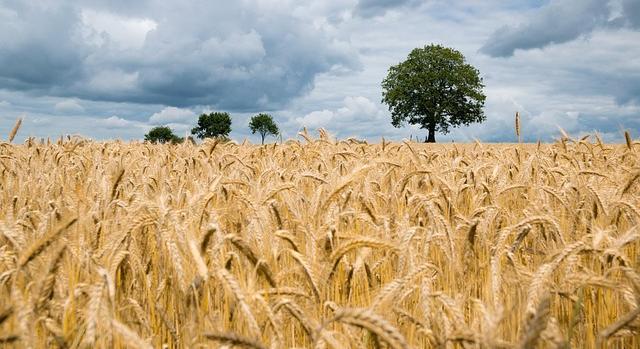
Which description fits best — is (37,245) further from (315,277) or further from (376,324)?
(376,324)

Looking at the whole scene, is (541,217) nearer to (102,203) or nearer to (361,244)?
(361,244)

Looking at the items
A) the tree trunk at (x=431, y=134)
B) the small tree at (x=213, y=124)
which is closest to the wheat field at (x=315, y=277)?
the tree trunk at (x=431, y=134)

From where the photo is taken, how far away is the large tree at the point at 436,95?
53.8 meters

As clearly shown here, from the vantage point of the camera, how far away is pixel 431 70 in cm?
5531

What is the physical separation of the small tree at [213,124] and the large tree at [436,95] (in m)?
29.1

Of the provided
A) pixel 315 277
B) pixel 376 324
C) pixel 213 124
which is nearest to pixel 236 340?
pixel 376 324

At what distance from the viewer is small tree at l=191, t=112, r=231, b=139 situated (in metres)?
75.6

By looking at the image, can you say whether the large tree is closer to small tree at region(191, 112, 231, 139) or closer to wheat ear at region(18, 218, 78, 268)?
small tree at region(191, 112, 231, 139)

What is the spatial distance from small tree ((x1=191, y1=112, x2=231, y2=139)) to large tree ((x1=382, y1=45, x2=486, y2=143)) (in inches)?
1146

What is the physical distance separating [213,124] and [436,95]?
34.6 meters

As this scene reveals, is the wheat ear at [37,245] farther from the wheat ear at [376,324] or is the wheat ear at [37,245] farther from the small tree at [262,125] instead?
the small tree at [262,125]

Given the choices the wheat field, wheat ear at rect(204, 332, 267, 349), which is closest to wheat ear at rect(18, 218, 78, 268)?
the wheat field

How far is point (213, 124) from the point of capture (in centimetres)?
7562

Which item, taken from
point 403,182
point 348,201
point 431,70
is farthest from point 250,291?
point 431,70
